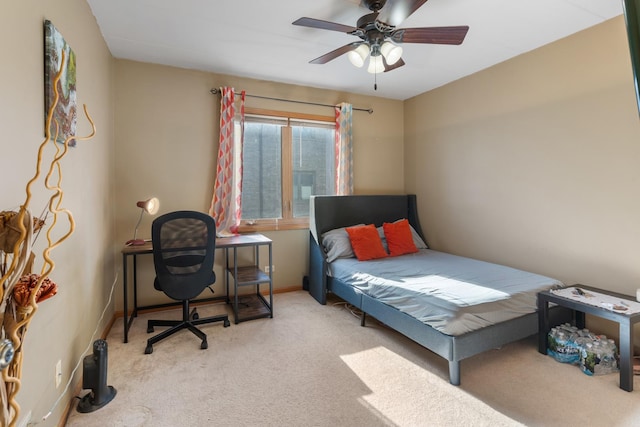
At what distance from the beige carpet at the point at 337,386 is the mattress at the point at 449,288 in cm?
38

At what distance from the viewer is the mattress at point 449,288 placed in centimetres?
218

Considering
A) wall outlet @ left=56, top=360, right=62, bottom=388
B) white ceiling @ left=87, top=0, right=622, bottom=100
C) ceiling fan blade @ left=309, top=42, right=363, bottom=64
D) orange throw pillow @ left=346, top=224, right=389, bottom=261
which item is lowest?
wall outlet @ left=56, top=360, right=62, bottom=388

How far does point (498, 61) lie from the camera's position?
332 centimetres

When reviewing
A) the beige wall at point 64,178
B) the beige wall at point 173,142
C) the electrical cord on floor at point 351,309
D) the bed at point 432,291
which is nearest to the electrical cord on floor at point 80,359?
the beige wall at point 64,178

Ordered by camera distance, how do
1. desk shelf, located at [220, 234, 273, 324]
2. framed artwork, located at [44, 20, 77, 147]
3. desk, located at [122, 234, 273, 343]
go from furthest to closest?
1. desk shelf, located at [220, 234, 273, 324]
2. desk, located at [122, 234, 273, 343]
3. framed artwork, located at [44, 20, 77, 147]

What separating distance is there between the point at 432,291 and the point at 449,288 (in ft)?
0.52

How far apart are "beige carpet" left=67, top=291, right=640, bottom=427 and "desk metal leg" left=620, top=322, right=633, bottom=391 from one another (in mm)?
→ 60

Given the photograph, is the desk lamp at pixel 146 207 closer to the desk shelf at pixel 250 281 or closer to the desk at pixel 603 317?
the desk shelf at pixel 250 281

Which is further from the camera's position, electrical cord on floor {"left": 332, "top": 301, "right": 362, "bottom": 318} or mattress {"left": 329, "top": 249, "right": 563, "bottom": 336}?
electrical cord on floor {"left": 332, "top": 301, "right": 362, "bottom": 318}

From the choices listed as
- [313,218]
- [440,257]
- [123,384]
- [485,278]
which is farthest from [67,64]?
[440,257]

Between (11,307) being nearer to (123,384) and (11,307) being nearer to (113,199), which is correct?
(123,384)

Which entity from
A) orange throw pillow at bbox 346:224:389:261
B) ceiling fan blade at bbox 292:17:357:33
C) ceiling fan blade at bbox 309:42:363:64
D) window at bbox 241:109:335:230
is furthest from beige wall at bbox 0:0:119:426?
orange throw pillow at bbox 346:224:389:261

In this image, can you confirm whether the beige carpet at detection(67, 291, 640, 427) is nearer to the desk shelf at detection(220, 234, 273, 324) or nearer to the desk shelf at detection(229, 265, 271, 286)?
the desk shelf at detection(220, 234, 273, 324)

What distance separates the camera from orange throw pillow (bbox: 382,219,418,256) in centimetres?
376
